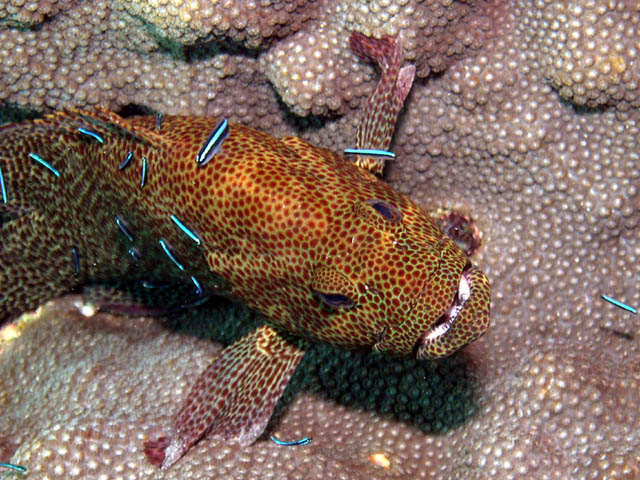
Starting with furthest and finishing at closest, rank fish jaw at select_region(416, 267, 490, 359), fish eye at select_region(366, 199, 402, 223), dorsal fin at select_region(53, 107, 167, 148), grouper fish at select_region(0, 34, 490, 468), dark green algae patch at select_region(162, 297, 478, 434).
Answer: dark green algae patch at select_region(162, 297, 478, 434)
dorsal fin at select_region(53, 107, 167, 148)
fish eye at select_region(366, 199, 402, 223)
grouper fish at select_region(0, 34, 490, 468)
fish jaw at select_region(416, 267, 490, 359)

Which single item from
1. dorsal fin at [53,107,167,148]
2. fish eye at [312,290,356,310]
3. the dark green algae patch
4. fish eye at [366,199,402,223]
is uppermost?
dorsal fin at [53,107,167,148]

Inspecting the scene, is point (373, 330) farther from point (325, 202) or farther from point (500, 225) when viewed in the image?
point (500, 225)

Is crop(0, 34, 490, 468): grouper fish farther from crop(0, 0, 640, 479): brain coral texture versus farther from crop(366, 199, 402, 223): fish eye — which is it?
crop(0, 0, 640, 479): brain coral texture

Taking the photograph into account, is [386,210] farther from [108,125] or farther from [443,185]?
[108,125]

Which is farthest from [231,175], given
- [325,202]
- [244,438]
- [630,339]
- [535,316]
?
[630,339]

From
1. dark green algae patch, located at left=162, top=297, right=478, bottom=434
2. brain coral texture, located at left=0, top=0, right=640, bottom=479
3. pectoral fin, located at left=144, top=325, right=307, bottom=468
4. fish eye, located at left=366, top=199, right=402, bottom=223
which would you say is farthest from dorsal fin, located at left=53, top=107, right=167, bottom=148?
dark green algae patch, located at left=162, top=297, right=478, bottom=434

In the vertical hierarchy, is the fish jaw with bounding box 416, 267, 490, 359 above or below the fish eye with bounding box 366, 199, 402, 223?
below

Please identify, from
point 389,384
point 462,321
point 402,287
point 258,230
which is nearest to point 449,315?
point 462,321
